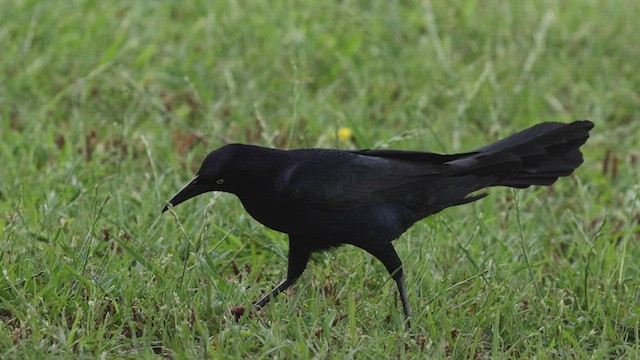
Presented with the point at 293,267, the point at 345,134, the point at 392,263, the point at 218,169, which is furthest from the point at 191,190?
the point at 345,134

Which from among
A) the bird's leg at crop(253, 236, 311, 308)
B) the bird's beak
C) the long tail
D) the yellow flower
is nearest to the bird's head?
the bird's beak

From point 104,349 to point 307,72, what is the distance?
400cm

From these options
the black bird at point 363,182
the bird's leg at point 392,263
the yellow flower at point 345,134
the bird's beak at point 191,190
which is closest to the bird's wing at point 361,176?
the black bird at point 363,182

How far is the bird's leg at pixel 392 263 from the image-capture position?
4.56 m

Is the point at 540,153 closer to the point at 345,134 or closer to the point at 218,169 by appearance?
the point at 218,169

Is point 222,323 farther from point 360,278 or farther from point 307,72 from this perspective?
point 307,72

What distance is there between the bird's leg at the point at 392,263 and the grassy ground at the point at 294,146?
0.10 metres

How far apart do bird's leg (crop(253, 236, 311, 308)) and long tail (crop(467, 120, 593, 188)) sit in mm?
831

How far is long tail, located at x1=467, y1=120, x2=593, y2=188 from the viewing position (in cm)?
488

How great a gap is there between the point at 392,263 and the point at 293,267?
1.36ft

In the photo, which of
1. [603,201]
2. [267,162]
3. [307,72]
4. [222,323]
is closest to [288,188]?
[267,162]

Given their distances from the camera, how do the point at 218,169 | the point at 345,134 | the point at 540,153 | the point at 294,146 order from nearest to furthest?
the point at 218,169 → the point at 540,153 → the point at 294,146 → the point at 345,134

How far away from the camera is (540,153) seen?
488cm

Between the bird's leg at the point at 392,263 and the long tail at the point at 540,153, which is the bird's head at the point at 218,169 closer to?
the bird's leg at the point at 392,263
